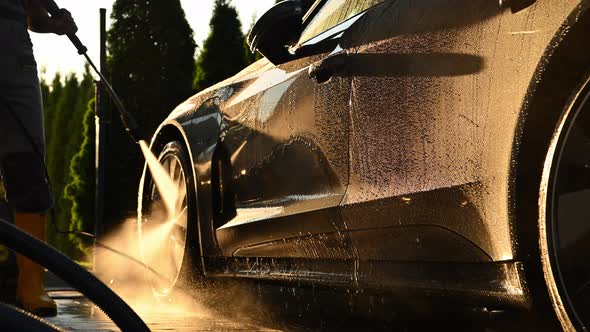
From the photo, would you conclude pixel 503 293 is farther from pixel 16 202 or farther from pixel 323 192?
pixel 16 202

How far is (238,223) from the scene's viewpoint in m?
4.96

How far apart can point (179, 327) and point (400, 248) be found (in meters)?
1.56

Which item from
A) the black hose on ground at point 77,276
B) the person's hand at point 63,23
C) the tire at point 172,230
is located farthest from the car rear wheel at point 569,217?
the person's hand at point 63,23

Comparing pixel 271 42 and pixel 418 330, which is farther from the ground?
pixel 271 42

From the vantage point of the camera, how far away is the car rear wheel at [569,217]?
2.85 meters

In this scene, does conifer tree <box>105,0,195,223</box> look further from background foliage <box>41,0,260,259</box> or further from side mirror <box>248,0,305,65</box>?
side mirror <box>248,0,305,65</box>

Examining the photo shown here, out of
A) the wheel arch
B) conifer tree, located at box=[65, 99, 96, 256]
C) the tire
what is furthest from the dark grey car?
conifer tree, located at box=[65, 99, 96, 256]

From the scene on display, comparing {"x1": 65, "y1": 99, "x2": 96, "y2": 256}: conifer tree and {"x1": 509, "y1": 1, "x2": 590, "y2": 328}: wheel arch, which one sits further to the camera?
{"x1": 65, "y1": 99, "x2": 96, "y2": 256}: conifer tree

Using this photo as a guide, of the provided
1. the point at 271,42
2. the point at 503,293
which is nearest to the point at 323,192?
the point at 271,42

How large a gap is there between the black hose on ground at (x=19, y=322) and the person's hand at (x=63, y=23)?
422cm

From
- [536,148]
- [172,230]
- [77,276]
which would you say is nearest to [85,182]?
[172,230]

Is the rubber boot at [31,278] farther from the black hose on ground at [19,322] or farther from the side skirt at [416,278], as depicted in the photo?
the black hose on ground at [19,322]

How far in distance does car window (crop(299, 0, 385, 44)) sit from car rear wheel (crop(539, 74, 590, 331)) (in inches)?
47.2

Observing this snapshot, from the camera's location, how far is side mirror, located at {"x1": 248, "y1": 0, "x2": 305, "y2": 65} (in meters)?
4.53
